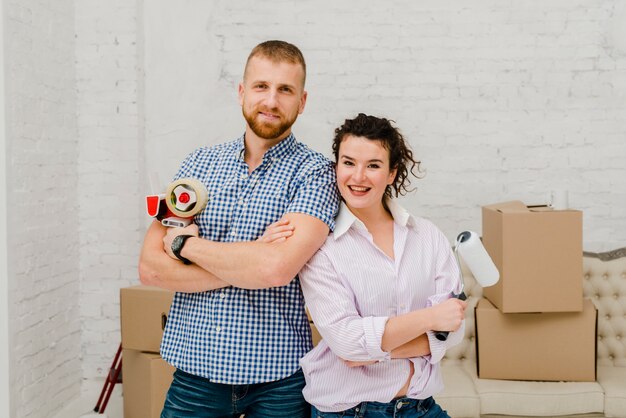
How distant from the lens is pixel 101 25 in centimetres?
354

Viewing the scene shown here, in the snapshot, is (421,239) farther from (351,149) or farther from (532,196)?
(532,196)

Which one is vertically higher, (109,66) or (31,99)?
(109,66)

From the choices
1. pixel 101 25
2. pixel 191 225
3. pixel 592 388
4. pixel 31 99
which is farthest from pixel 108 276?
pixel 592 388

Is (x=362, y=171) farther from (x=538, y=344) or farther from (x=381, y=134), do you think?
(x=538, y=344)

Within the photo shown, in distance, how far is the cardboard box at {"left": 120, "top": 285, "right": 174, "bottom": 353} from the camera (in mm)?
2729

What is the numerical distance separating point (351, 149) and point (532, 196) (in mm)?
2305

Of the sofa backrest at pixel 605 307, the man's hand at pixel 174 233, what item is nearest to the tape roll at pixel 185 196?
the man's hand at pixel 174 233

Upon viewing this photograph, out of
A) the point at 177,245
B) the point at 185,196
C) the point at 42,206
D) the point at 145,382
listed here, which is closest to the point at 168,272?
the point at 177,245

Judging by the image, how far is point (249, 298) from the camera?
1564mm

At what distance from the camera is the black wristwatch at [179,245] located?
157 centimetres

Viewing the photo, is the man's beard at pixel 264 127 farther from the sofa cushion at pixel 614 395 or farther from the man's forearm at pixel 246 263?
the sofa cushion at pixel 614 395

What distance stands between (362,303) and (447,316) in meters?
0.19

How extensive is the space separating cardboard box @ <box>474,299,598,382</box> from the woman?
1421 mm

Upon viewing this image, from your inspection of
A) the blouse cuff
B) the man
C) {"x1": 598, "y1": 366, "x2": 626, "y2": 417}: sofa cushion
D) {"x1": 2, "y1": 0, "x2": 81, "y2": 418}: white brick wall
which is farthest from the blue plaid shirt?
{"x1": 598, "y1": 366, "x2": 626, "y2": 417}: sofa cushion
